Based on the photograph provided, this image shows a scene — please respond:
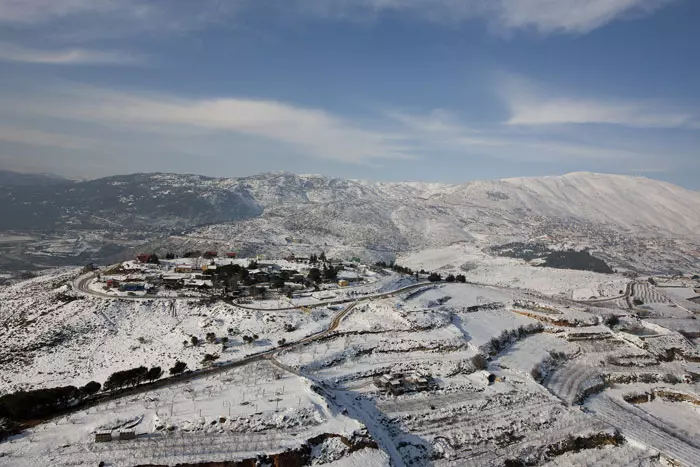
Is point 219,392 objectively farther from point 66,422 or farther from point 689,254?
point 689,254

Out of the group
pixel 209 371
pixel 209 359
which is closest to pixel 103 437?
pixel 209 371

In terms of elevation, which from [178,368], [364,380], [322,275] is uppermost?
[322,275]

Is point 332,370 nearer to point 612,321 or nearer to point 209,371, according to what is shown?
point 209,371

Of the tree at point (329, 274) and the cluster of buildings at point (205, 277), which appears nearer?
the cluster of buildings at point (205, 277)

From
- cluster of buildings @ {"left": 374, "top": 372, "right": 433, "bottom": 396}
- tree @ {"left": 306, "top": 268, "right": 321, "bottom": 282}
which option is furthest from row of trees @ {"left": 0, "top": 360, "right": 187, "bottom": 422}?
tree @ {"left": 306, "top": 268, "right": 321, "bottom": 282}

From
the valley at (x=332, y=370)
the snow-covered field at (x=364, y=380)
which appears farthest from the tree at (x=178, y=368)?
the snow-covered field at (x=364, y=380)

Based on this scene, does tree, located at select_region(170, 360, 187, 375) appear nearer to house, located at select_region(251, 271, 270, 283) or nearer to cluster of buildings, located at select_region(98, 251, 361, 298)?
cluster of buildings, located at select_region(98, 251, 361, 298)

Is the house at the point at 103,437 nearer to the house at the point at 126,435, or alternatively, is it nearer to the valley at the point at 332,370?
the valley at the point at 332,370

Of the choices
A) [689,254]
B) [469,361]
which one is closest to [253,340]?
[469,361]

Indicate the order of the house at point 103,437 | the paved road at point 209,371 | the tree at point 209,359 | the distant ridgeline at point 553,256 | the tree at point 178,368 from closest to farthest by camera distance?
the house at point 103,437 < the paved road at point 209,371 < the tree at point 178,368 < the tree at point 209,359 < the distant ridgeline at point 553,256
